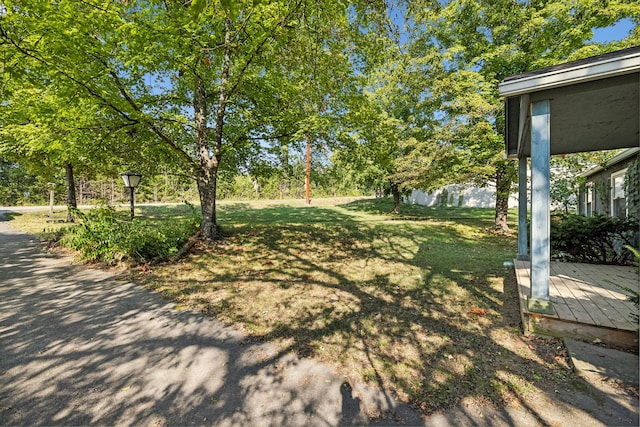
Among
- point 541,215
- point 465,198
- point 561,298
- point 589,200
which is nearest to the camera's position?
point 541,215

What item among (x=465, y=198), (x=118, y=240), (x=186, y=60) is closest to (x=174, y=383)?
(x=118, y=240)

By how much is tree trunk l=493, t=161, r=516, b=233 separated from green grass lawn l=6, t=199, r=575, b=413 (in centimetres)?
270

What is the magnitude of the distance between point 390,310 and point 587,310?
2248mm

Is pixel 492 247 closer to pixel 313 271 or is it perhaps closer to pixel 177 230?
pixel 313 271

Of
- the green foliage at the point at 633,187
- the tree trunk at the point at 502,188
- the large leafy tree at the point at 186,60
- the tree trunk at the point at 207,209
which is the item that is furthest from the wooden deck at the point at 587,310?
the tree trunk at the point at 207,209

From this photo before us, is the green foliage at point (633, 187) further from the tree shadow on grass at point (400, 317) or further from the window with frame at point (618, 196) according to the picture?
the tree shadow on grass at point (400, 317)

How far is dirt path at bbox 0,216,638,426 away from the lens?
7.06 feet

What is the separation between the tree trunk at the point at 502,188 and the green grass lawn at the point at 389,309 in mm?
2701

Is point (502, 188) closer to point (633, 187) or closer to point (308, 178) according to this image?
point (633, 187)

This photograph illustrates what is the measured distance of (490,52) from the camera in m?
9.82

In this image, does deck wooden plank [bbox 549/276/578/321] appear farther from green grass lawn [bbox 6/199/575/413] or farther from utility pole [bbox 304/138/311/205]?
utility pole [bbox 304/138/311/205]

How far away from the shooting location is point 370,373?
2691 mm

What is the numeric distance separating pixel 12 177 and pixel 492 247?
144ft

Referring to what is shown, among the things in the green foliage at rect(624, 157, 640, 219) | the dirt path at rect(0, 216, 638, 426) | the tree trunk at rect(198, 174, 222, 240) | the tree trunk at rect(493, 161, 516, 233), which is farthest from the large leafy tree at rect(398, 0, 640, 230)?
the dirt path at rect(0, 216, 638, 426)
